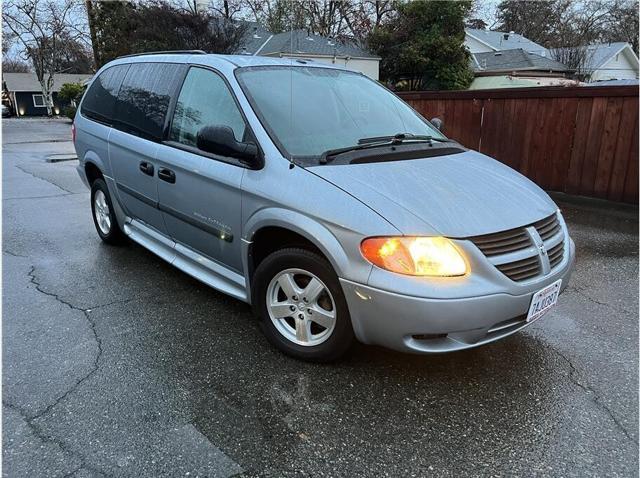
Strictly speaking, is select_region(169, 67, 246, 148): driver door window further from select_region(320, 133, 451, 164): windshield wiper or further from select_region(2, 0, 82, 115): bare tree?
select_region(2, 0, 82, 115): bare tree

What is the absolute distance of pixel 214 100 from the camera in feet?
11.4

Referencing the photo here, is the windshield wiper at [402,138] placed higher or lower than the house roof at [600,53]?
lower

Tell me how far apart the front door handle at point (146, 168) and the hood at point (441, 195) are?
169 cm

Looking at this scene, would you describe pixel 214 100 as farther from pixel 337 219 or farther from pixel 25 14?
pixel 25 14

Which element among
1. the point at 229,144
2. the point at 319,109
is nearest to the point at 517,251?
the point at 319,109

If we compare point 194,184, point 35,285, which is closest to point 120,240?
point 35,285

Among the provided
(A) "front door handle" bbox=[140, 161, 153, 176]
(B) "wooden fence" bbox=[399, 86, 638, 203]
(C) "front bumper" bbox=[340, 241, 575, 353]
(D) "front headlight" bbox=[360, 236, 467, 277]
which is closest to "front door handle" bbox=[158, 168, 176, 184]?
(A) "front door handle" bbox=[140, 161, 153, 176]

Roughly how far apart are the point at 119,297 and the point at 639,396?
11.9 ft

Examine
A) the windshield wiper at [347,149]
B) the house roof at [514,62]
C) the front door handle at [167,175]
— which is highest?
the house roof at [514,62]

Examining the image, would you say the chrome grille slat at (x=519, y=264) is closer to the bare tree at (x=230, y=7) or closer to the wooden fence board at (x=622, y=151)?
the wooden fence board at (x=622, y=151)

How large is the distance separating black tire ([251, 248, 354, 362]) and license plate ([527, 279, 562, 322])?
991mm

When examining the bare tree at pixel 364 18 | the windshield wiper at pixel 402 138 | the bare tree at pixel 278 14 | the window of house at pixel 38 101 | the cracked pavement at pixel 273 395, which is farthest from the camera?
the window of house at pixel 38 101

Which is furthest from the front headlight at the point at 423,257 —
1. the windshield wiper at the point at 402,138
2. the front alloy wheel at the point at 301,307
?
the windshield wiper at the point at 402,138

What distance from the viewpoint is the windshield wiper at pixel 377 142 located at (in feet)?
9.91
